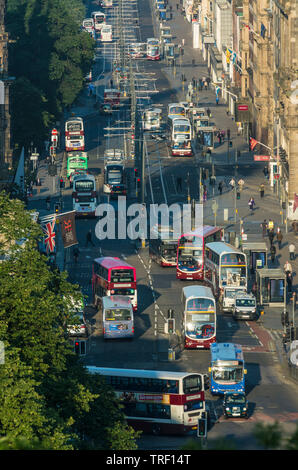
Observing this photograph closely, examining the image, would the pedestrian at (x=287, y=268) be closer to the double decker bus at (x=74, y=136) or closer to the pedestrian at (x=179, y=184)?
the pedestrian at (x=179, y=184)

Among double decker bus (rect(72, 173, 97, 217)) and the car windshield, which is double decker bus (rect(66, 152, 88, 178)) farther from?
the car windshield

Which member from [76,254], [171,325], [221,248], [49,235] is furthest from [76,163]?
[171,325]

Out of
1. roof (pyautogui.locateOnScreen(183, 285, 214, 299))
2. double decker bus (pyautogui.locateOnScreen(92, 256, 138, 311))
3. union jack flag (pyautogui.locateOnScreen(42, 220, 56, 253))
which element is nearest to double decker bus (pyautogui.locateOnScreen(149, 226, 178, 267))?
union jack flag (pyautogui.locateOnScreen(42, 220, 56, 253))

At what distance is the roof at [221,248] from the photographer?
98269mm

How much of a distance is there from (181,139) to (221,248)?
59.3 m

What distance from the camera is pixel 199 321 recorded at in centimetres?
8625

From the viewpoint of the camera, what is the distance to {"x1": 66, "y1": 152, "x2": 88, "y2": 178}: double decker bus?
147875 millimetres

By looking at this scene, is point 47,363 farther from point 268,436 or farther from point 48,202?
point 48,202

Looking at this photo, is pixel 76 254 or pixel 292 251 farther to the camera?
pixel 292 251

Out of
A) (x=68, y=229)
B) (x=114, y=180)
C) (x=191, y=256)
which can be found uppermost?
(x=68, y=229)

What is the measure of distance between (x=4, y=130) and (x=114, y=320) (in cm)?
5485

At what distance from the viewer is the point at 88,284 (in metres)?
Result: 104

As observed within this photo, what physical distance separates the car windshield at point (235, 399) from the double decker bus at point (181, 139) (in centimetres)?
8746
